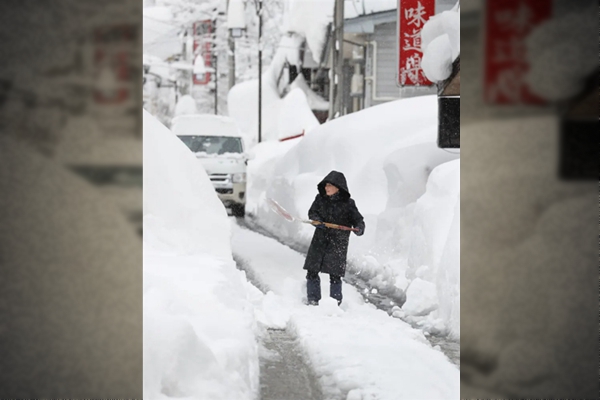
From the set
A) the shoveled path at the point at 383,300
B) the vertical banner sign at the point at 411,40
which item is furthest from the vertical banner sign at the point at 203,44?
the shoveled path at the point at 383,300

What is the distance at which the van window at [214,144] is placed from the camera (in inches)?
645

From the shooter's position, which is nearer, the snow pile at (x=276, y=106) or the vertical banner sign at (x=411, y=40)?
the vertical banner sign at (x=411, y=40)

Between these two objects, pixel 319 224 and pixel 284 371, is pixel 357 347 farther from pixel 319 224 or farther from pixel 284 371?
pixel 319 224

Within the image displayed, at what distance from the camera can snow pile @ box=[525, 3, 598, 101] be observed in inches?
107

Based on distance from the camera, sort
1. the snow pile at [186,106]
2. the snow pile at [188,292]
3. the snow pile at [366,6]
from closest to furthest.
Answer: the snow pile at [188,292] → the snow pile at [366,6] → the snow pile at [186,106]

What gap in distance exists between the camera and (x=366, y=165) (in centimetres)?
1248

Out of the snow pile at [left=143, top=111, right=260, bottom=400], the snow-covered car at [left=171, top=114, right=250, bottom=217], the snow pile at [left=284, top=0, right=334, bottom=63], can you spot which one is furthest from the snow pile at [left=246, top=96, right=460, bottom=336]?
the snow pile at [left=284, top=0, right=334, bottom=63]

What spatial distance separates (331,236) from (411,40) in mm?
7349

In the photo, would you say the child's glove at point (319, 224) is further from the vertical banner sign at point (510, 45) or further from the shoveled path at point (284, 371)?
the vertical banner sign at point (510, 45)

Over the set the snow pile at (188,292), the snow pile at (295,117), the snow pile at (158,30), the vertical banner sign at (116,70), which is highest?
the snow pile at (158,30)

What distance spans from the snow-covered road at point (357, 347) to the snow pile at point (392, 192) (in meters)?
0.62

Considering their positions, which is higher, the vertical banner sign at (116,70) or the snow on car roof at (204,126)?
the snow on car roof at (204,126)

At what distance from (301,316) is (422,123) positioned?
6482 millimetres

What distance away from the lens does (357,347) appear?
5.82 m
